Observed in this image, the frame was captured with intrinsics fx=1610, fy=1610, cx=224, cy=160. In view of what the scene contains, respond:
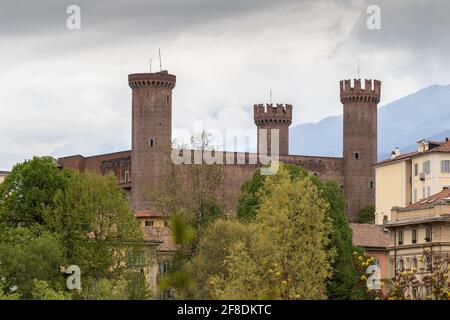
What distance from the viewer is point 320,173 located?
147 meters

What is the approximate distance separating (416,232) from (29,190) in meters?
20.6

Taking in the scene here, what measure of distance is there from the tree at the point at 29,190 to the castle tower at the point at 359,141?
7186 cm

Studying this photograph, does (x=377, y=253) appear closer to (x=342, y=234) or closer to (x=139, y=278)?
(x=342, y=234)

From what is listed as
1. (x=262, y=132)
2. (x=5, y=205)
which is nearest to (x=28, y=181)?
(x=5, y=205)

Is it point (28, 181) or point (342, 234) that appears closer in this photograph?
point (28, 181)

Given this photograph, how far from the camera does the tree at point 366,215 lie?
135 meters

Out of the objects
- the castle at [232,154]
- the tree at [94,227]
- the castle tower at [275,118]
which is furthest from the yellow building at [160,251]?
the castle tower at [275,118]

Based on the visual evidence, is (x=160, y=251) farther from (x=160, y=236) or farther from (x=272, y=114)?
(x=272, y=114)

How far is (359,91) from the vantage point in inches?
5999

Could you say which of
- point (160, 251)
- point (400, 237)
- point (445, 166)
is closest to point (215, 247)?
point (400, 237)

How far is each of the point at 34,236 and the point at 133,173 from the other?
70528 mm

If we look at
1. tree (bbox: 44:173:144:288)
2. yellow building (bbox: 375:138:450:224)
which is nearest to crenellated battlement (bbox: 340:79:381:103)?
yellow building (bbox: 375:138:450:224)

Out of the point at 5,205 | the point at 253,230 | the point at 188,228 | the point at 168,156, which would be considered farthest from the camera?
the point at 168,156

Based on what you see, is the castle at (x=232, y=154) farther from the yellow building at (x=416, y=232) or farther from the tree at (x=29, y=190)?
the tree at (x=29, y=190)
